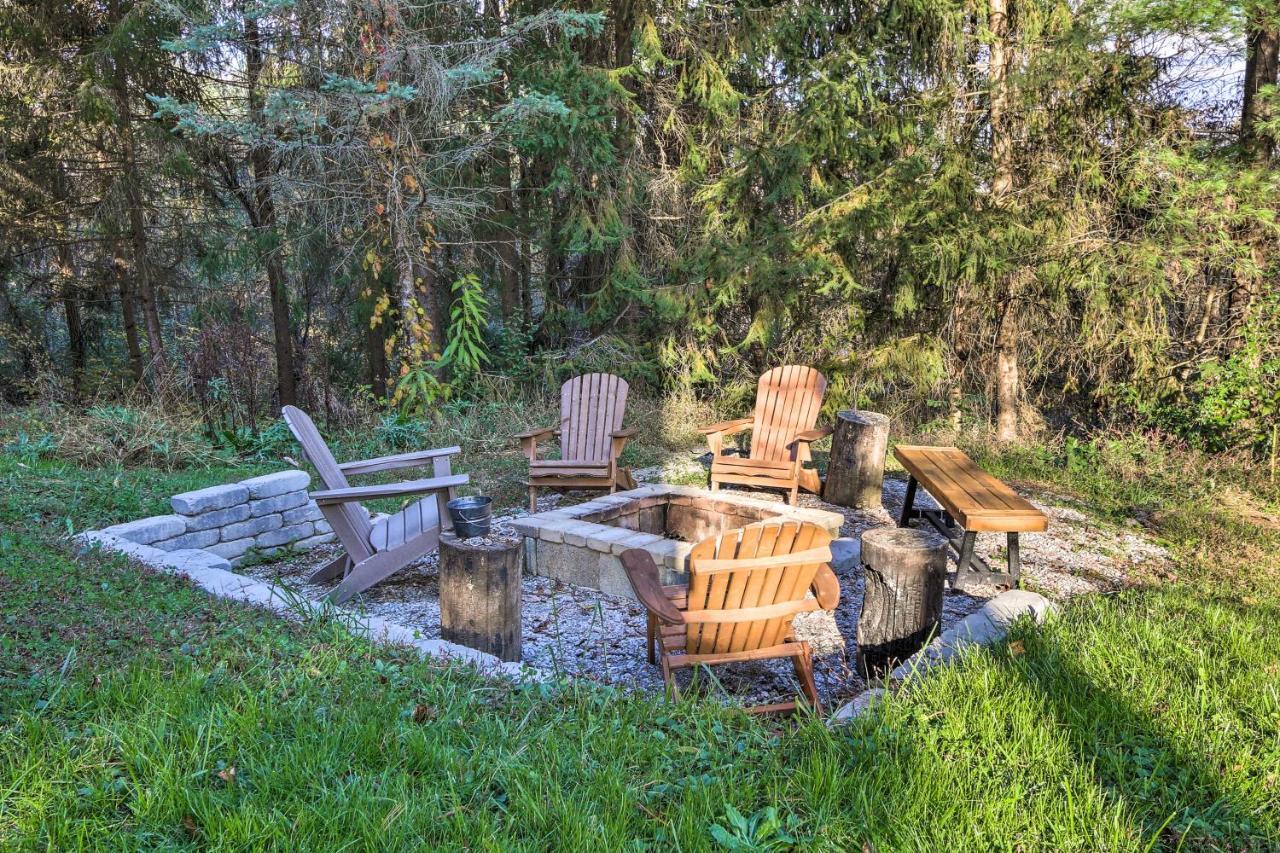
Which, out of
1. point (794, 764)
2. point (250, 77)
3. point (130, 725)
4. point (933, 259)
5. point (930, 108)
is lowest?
point (794, 764)

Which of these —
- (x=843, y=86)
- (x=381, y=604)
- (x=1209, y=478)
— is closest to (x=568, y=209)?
(x=843, y=86)

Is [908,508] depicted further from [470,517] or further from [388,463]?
[388,463]

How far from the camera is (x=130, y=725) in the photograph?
181cm

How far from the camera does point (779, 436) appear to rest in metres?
5.35

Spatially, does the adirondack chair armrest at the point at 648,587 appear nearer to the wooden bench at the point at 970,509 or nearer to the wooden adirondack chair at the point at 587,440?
the wooden bench at the point at 970,509

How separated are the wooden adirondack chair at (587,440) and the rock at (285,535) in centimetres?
136

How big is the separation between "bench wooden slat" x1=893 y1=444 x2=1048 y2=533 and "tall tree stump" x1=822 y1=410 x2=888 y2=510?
284 millimetres

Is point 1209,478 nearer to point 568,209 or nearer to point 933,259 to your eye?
point 933,259

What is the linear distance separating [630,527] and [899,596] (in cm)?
189

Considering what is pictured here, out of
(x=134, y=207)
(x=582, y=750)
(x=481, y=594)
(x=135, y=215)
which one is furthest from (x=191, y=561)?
(x=135, y=215)

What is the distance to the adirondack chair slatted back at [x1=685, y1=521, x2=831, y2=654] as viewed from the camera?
2.45 metres

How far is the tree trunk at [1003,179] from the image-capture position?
6.89m

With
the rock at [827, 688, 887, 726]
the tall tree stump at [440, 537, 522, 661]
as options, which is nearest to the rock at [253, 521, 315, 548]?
the tall tree stump at [440, 537, 522, 661]

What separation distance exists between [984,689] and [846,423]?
3150 millimetres
